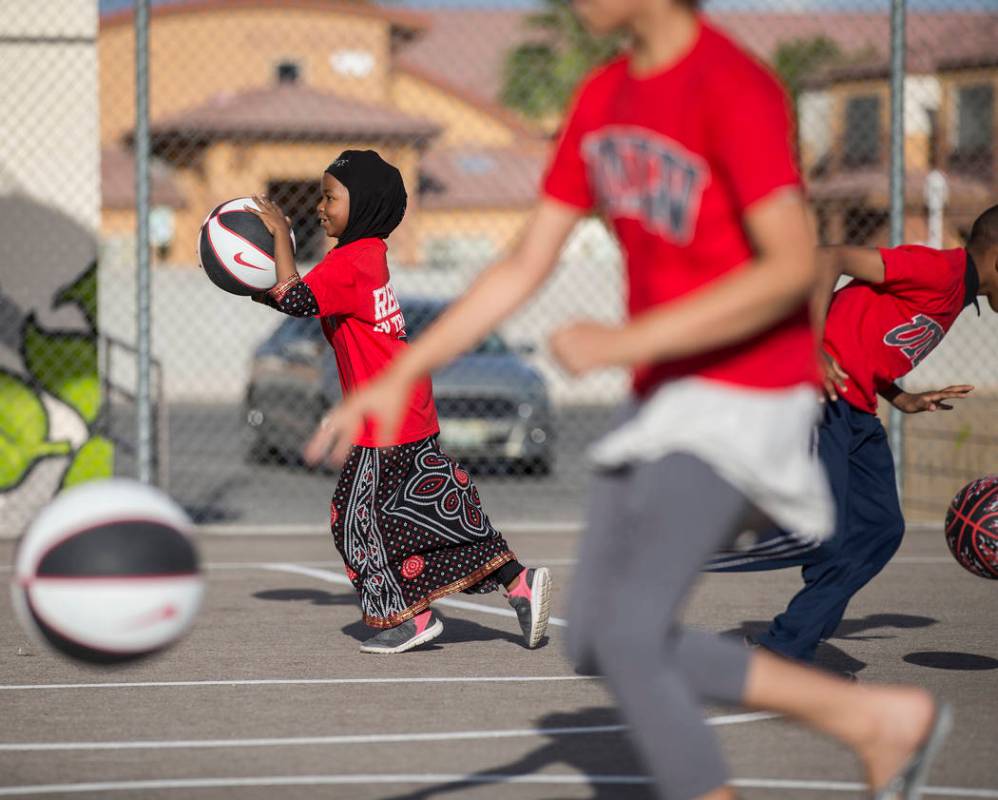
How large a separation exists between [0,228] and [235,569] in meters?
2.71

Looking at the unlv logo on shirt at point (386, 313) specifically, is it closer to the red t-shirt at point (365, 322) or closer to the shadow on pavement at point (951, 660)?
the red t-shirt at point (365, 322)

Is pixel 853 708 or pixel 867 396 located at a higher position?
pixel 867 396

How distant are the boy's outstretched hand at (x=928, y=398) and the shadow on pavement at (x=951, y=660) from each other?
97 cm

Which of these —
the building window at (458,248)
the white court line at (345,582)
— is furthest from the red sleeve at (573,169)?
the building window at (458,248)

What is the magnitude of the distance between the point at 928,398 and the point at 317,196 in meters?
29.1

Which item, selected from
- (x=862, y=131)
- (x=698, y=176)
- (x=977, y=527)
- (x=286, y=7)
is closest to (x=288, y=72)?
(x=286, y=7)

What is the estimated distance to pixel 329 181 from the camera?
270 inches

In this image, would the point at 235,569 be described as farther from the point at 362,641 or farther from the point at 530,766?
the point at 530,766

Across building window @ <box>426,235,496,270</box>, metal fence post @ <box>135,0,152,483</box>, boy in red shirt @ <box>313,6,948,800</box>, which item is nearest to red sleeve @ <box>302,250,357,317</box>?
boy in red shirt @ <box>313,6,948,800</box>

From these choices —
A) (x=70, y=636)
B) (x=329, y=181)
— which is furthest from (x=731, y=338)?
(x=329, y=181)

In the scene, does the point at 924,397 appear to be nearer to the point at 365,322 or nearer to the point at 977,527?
the point at 977,527

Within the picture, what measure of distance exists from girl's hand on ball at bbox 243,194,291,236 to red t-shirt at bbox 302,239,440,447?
0.68ft

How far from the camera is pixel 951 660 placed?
6633mm

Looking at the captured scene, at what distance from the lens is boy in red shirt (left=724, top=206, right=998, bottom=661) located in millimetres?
5906
